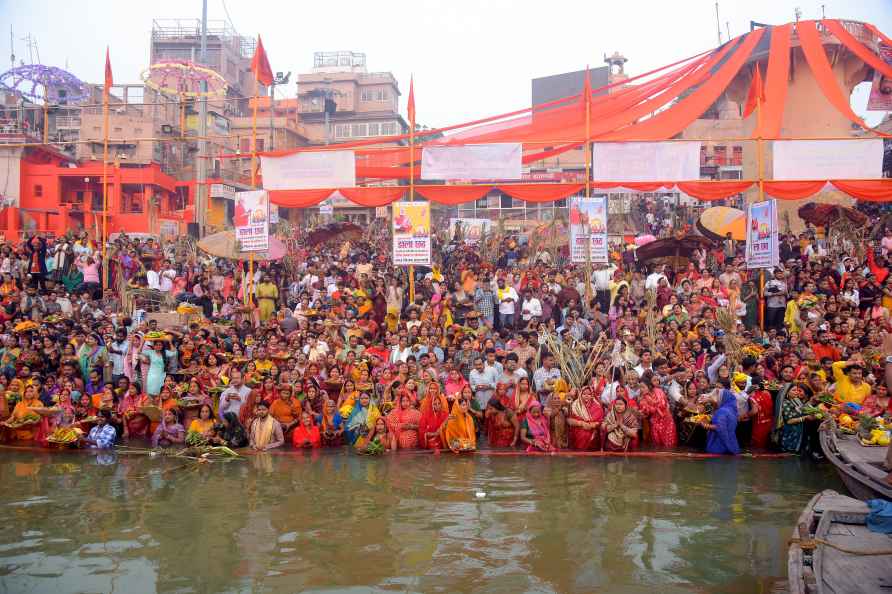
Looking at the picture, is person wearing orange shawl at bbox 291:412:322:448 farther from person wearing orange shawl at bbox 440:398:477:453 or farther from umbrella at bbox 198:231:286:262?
umbrella at bbox 198:231:286:262

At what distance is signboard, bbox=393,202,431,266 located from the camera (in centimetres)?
1389

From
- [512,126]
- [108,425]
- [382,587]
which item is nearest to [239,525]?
[382,587]

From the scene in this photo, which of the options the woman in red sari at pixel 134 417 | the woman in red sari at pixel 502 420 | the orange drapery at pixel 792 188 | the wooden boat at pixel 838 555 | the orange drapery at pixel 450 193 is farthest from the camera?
the orange drapery at pixel 450 193

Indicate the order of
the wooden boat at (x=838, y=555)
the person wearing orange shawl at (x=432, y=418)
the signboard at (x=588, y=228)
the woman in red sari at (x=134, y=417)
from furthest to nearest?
the signboard at (x=588, y=228) → the woman in red sari at (x=134, y=417) → the person wearing orange shawl at (x=432, y=418) → the wooden boat at (x=838, y=555)

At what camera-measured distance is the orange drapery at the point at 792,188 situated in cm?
1365

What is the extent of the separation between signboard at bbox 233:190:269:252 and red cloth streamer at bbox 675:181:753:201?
719cm

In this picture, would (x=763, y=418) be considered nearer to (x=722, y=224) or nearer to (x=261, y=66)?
(x=722, y=224)

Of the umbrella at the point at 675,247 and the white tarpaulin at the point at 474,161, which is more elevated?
the white tarpaulin at the point at 474,161

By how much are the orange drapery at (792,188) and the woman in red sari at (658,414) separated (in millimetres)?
5635

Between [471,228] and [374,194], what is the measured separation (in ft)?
29.6

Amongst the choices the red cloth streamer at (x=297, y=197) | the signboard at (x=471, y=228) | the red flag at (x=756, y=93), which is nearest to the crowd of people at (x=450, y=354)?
the red cloth streamer at (x=297, y=197)

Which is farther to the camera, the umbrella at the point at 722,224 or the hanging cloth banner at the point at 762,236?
the umbrella at the point at 722,224

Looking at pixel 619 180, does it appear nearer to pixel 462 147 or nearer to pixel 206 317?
pixel 462 147

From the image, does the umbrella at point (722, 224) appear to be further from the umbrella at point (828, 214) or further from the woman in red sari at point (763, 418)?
the woman in red sari at point (763, 418)
